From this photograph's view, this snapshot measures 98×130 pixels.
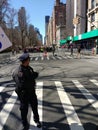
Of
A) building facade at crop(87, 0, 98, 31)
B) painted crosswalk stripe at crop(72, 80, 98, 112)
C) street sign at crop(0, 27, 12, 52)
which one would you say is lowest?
painted crosswalk stripe at crop(72, 80, 98, 112)

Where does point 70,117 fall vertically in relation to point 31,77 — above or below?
below

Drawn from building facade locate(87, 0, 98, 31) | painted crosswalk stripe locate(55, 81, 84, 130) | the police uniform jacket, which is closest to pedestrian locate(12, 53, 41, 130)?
the police uniform jacket

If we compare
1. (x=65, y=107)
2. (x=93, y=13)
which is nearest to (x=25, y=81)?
(x=65, y=107)

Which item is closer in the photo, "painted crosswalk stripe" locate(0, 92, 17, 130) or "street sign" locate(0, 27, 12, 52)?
"painted crosswalk stripe" locate(0, 92, 17, 130)

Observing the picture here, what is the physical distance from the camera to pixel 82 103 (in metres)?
8.76

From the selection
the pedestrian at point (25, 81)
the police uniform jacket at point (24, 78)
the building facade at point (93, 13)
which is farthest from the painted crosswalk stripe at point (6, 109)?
the building facade at point (93, 13)

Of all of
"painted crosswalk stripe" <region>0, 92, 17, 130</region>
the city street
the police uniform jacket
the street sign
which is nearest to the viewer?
the police uniform jacket

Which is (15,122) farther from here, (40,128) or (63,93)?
(63,93)

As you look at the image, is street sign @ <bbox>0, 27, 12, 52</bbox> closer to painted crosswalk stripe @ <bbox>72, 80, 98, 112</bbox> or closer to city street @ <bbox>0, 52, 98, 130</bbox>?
city street @ <bbox>0, 52, 98, 130</bbox>

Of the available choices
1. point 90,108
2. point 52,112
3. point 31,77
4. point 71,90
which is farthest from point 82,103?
point 31,77

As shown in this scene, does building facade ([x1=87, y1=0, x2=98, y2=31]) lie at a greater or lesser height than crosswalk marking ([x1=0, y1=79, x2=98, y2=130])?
greater

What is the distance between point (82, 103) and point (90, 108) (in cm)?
70

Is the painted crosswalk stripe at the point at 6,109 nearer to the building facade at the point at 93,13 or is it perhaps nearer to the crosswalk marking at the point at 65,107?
the crosswalk marking at the point at 65,107

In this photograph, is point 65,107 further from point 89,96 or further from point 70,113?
point 89,96
